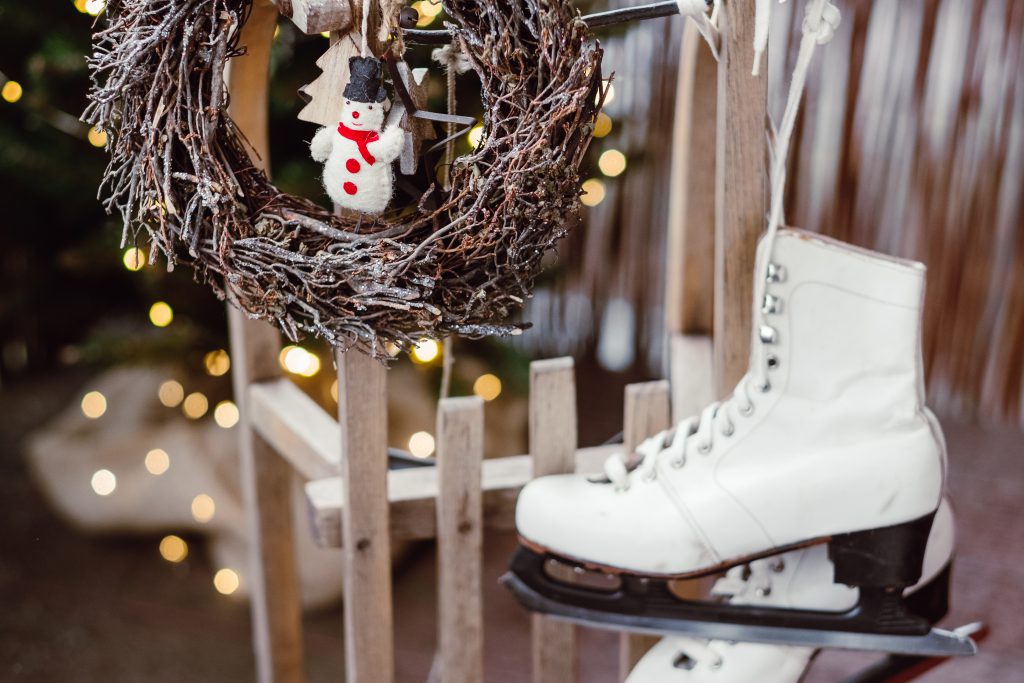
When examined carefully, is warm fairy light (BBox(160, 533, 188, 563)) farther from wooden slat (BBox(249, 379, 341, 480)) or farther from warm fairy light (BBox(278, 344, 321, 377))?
wooden slat (BBox(249, 379, 341, 480))

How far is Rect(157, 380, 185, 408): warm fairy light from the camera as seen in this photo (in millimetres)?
1892

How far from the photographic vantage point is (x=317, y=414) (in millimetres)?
1141

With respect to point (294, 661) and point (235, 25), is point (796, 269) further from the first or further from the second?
point (294, 661)

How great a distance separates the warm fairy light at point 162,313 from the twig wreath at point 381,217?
1.11 m

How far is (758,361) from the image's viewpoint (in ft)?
2.71

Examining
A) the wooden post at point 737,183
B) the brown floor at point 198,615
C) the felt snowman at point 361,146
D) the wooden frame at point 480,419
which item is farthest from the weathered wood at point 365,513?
the brown floor at point 198,615

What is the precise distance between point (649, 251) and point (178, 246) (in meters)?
1.95

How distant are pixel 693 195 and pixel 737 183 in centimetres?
16

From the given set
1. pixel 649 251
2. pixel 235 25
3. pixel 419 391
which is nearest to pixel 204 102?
pixel 235 25

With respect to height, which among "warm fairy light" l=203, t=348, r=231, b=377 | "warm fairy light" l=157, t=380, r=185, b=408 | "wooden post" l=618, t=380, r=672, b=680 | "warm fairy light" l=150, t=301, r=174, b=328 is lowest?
"warm fairy light" l=157, t=380, r=185, b=408

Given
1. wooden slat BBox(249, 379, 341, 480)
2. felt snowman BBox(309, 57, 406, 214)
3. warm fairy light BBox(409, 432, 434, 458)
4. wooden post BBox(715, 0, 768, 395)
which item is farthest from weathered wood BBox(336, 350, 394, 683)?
warm fairy light BBox(409, 432, 434, 458)

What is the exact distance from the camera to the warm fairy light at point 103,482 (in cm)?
192

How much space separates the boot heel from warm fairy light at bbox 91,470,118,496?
5.08 feet

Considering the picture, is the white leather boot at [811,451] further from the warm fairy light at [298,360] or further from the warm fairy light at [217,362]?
the warm fairy light at [217,362]
